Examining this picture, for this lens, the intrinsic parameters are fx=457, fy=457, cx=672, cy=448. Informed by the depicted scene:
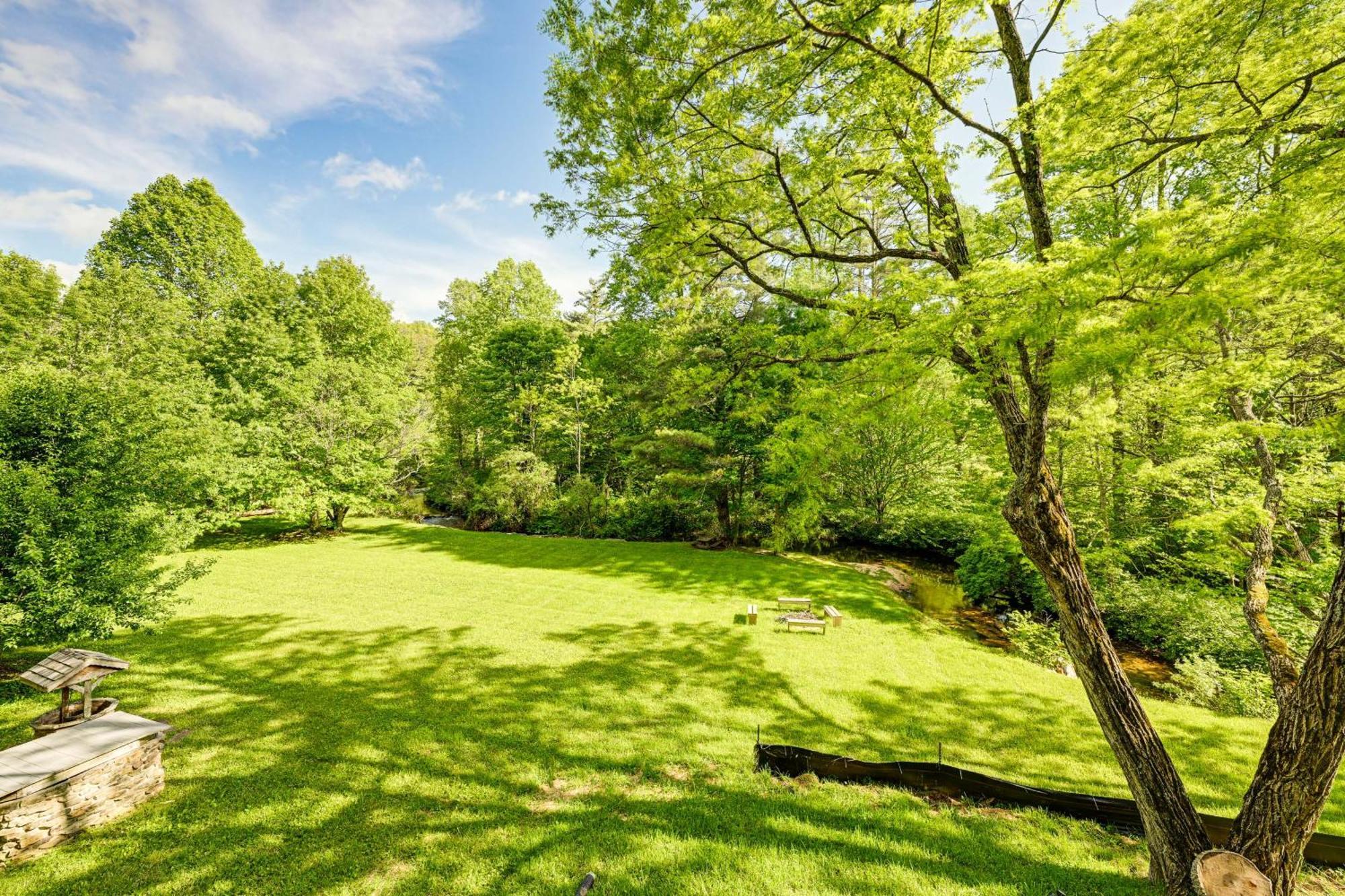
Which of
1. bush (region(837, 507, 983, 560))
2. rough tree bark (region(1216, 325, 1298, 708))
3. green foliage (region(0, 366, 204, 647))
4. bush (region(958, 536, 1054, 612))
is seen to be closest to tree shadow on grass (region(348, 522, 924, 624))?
bush (region(958, 536, 1054, 612))

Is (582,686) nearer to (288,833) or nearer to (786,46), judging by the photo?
(288,833)

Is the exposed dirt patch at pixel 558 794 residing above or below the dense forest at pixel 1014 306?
below

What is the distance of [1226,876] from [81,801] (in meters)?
8.96

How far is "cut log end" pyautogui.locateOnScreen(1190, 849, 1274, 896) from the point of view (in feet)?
9.64

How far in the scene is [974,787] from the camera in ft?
15.5

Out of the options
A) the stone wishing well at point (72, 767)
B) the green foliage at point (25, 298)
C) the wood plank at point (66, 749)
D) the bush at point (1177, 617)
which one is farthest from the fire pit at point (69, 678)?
the green foliage at point (25, 298)

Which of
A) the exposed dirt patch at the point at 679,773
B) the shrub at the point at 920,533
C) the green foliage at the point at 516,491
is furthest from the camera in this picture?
the green foliage at the point at 516,491

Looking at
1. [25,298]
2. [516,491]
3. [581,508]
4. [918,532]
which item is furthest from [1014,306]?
[25,298]

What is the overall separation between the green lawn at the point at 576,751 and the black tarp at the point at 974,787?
0.22 m

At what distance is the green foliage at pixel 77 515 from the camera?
5.64 metres

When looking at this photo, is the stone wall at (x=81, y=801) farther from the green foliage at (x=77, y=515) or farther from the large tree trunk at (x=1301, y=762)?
the large tree trunk at (x=1301, y=762)

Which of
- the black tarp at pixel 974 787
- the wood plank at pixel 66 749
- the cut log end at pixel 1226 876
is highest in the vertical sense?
the cut log end at pixel 1226 876

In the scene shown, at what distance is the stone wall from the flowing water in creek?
12.8 metres

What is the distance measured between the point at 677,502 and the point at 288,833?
1540 cm
